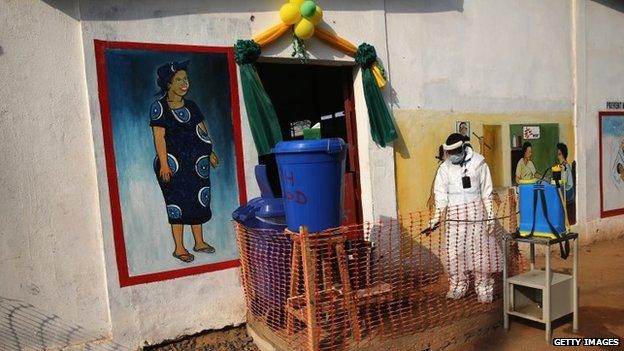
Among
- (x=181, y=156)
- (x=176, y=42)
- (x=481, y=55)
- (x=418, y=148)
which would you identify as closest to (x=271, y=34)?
(x=176, y=42)

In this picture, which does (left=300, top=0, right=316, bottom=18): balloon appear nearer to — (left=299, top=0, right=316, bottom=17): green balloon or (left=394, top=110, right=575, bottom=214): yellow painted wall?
(left=299, top=0, right=316, bottom=17): green balloon

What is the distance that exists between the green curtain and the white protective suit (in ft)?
6.20

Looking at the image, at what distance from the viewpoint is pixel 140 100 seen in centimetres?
424

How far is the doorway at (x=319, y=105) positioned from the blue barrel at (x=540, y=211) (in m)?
1.60

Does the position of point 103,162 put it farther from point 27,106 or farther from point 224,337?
point 224,337

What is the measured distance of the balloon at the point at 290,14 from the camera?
4.67m

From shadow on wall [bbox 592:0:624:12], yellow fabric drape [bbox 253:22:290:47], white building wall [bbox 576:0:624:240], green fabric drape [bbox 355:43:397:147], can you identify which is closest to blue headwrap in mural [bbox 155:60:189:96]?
yellow fabric drape [bbox 253:22:290:47]

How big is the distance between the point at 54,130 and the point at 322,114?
11.3 feet

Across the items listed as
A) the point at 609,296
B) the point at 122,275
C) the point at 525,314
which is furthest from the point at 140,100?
the point at 609,296

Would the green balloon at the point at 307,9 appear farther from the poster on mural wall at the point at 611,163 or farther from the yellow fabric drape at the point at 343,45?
the poster on mural wall at the point at 611,163

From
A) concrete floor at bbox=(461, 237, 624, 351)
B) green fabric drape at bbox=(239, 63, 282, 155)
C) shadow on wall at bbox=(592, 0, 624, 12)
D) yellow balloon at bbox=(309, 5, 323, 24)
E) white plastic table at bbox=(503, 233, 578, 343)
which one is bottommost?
concrete floor at bbox=(461, 237, 624, 351)

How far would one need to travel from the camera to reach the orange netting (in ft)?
12.2

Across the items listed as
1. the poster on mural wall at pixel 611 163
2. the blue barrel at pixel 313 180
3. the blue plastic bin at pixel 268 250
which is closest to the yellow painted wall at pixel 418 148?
the blue plastic bin at pixel 268 250

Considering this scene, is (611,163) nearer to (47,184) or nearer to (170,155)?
(170,155)
